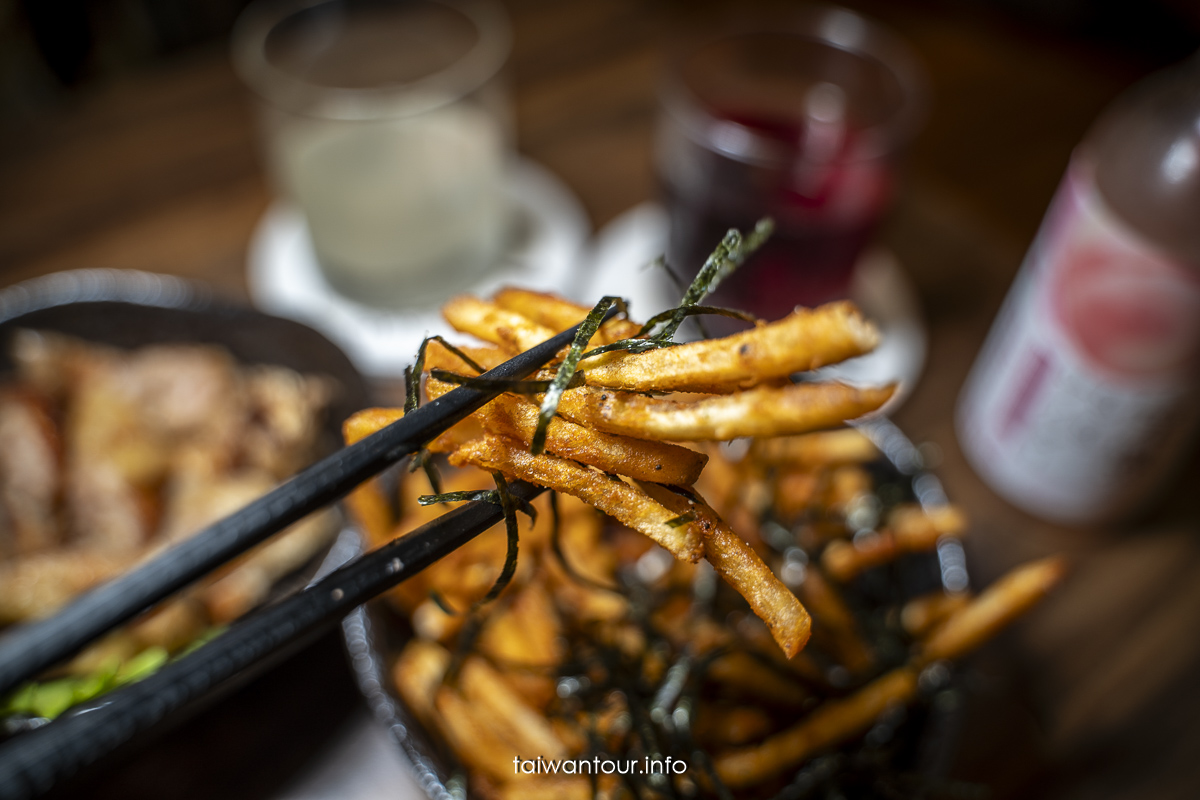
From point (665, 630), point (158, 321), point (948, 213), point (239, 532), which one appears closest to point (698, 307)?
point (239, 532)

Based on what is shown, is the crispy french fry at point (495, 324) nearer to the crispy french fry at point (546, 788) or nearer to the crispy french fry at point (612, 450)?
the crispy french fry at point (612, 450)

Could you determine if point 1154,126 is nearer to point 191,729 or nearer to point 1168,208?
point 1168,208

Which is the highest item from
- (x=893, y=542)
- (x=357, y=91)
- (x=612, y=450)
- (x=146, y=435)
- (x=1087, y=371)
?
(x=612, y=450)

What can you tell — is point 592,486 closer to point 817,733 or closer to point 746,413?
point 746,413

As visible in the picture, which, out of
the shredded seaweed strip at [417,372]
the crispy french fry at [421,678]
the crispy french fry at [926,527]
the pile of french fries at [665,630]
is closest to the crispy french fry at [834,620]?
the pile of french fries at [665,630]

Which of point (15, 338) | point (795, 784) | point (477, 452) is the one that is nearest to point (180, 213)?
point (15, 338)

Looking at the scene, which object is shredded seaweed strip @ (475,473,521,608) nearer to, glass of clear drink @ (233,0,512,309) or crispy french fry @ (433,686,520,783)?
crispy french fry @ (433,686,520,783)
